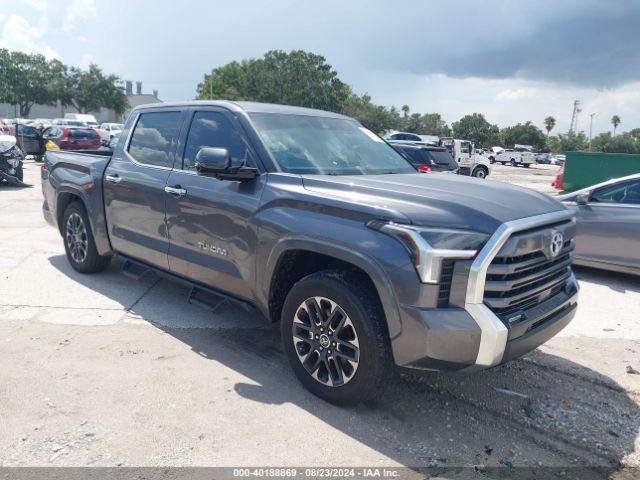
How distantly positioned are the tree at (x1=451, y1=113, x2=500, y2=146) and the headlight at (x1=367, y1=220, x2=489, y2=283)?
291 feet

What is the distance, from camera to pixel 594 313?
18.7 ft

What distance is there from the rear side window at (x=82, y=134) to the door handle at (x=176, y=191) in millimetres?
19582

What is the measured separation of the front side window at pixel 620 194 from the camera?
680cm

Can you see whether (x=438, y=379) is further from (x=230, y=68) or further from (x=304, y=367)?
(x=230, y=68)

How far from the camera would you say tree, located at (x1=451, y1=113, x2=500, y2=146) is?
8806 centimetres

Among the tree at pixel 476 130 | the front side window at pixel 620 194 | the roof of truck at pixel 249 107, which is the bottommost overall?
the front side window at pixel 620 194

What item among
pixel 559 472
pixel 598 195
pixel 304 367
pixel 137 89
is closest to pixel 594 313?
pixel 598 195

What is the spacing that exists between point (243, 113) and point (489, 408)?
276 centimetres

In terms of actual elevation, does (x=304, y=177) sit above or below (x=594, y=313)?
above

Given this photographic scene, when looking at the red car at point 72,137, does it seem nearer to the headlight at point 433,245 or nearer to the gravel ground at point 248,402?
the gravel ground at point 248,402

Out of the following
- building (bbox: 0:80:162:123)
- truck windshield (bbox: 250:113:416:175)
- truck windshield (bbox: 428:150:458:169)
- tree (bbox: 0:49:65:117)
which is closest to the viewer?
truck windshield (bbox: 250:113:416:175)

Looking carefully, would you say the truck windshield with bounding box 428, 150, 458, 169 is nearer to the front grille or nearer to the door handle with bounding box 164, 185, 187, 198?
the door handle with bounding box 164, 185, 187, 198

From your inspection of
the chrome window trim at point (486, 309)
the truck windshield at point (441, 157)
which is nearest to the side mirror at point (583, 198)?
the chrome window trim at point (486, 309)

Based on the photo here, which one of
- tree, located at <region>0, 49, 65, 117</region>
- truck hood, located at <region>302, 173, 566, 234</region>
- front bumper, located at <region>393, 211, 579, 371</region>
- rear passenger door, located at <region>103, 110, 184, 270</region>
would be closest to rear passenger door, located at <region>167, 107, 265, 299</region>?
rear passenger door, located at <region>103, 110, 184, 270</region>
